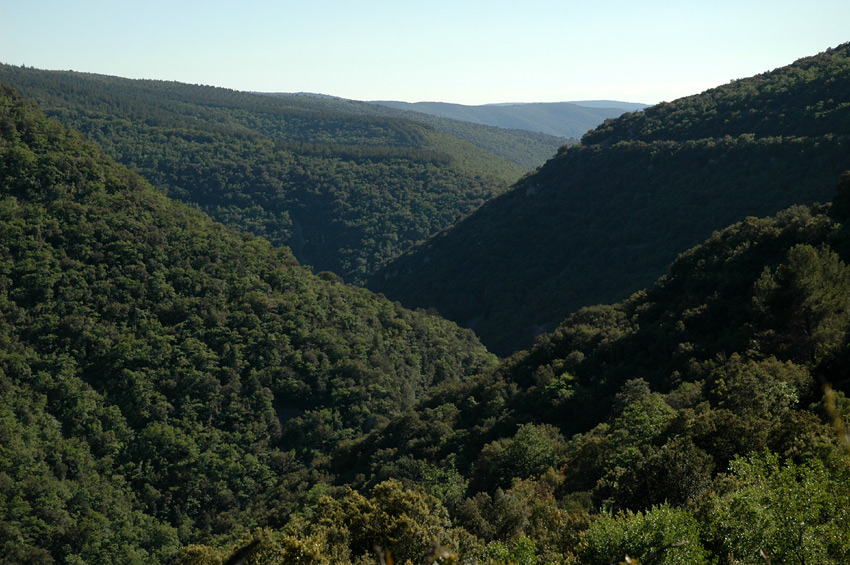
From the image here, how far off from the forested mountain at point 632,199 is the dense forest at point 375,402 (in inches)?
88.9

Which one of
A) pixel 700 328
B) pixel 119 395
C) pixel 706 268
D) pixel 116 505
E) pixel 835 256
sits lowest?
pixel 116 505

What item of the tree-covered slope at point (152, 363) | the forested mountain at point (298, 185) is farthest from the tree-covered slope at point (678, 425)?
the forested mountain at point (298, 185)

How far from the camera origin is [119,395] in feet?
196

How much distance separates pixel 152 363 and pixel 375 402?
24755 millimetres

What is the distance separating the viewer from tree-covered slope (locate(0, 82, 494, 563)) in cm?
5109

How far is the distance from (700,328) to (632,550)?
2834 centimetres

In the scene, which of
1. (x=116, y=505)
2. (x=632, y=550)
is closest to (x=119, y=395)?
(x=116, y=505)

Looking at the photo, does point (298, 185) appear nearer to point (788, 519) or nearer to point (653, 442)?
point (653, 442)

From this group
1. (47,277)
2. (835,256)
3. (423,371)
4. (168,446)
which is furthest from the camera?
(423,371)

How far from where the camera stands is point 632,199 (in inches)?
3755

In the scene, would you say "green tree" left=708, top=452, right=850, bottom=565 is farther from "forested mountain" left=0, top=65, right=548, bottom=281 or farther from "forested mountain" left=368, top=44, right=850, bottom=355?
"forested mountain" left=0, top=65, right=548, bottom=281

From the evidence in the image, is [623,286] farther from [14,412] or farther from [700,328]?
[14,412]

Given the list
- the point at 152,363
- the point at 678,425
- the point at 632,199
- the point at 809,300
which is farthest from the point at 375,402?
the point at 632,199

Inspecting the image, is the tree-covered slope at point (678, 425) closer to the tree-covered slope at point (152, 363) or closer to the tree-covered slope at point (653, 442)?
the tree-covered slope at point (653, 442)
